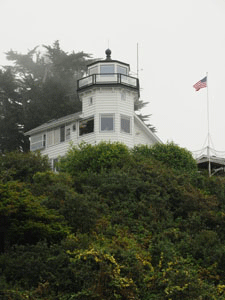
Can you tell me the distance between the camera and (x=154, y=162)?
38.3 metres

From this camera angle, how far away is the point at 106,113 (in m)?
44.8

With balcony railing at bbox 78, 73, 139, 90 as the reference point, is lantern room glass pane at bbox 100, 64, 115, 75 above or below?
above

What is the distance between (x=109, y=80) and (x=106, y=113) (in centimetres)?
271

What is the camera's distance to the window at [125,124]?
44.8 metres

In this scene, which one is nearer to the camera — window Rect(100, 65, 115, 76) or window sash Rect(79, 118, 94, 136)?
window sash Rect(79, 118, 94, 136)

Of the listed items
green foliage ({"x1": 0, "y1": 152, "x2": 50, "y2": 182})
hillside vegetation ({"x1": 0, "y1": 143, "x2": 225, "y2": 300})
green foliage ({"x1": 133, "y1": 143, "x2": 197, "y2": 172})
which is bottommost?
hillside vegetation ({"x1": 0, "y1": 143, "x2": 225, "y2": 300})

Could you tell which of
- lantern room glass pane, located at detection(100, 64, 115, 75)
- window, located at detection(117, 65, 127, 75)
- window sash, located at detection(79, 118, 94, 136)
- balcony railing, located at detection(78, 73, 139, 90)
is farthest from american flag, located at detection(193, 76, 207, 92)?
window sash, located at detection(79, 118, 94, 136)

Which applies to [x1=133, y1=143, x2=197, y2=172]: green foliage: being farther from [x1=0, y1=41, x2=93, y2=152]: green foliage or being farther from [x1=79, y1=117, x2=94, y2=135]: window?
[x1=0, y1=41, x2=93, y2=152]: green foliage

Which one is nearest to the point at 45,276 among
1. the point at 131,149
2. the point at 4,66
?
the point at 131,149

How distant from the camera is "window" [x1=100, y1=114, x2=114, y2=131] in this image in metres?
44.4

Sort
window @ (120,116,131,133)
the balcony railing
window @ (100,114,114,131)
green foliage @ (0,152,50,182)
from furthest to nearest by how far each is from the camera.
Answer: the balcony railing, window @ (120,116,131,133), window @ (100,114,114,131), green foliage @ (0,152,50,182)

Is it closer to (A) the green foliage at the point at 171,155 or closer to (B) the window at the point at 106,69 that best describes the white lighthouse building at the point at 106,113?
(B) the window at the point at 106,69

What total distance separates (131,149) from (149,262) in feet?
61.0

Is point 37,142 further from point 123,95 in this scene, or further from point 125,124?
point 123,95
